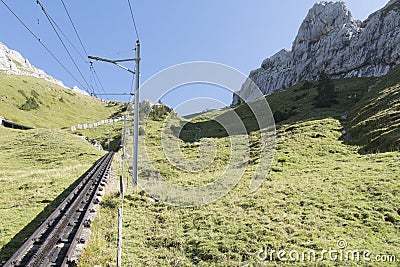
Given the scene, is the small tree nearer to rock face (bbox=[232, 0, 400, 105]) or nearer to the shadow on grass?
rock face (bbox=[232, 0, 400, 105])

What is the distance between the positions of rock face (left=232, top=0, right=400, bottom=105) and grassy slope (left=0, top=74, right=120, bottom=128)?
86.3m

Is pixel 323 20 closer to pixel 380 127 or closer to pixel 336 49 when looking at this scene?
pixel 336 49

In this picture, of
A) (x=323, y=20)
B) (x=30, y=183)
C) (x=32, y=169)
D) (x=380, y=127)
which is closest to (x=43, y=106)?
(x=32, y=169)

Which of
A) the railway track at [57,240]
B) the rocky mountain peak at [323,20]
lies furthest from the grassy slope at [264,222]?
the rocky mountain peak at [323,20]

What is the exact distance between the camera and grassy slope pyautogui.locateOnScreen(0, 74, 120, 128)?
10661 cm

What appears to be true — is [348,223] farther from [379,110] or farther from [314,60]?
[314,60]

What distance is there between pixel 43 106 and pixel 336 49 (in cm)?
15041

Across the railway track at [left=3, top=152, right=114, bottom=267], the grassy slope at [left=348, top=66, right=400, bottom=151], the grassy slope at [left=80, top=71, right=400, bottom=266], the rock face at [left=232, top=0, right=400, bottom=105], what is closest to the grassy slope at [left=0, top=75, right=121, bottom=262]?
the railway track at [left=3, top=152, right=114, bottom=267]

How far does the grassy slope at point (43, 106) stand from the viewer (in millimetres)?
106606

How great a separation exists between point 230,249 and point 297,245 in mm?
2445

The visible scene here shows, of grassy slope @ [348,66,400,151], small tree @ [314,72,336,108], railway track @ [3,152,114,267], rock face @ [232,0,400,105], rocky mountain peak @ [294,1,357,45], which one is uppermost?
rocky mountain peak @ [294,1,357,45]

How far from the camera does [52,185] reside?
21.7 m

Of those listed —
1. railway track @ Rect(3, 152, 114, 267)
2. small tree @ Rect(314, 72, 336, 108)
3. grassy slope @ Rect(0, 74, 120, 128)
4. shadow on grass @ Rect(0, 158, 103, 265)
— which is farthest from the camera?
grassy slope @ Rect(0, 74, 120, 128)

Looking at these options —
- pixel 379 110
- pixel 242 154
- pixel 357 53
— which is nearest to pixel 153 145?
pixel 242 154
